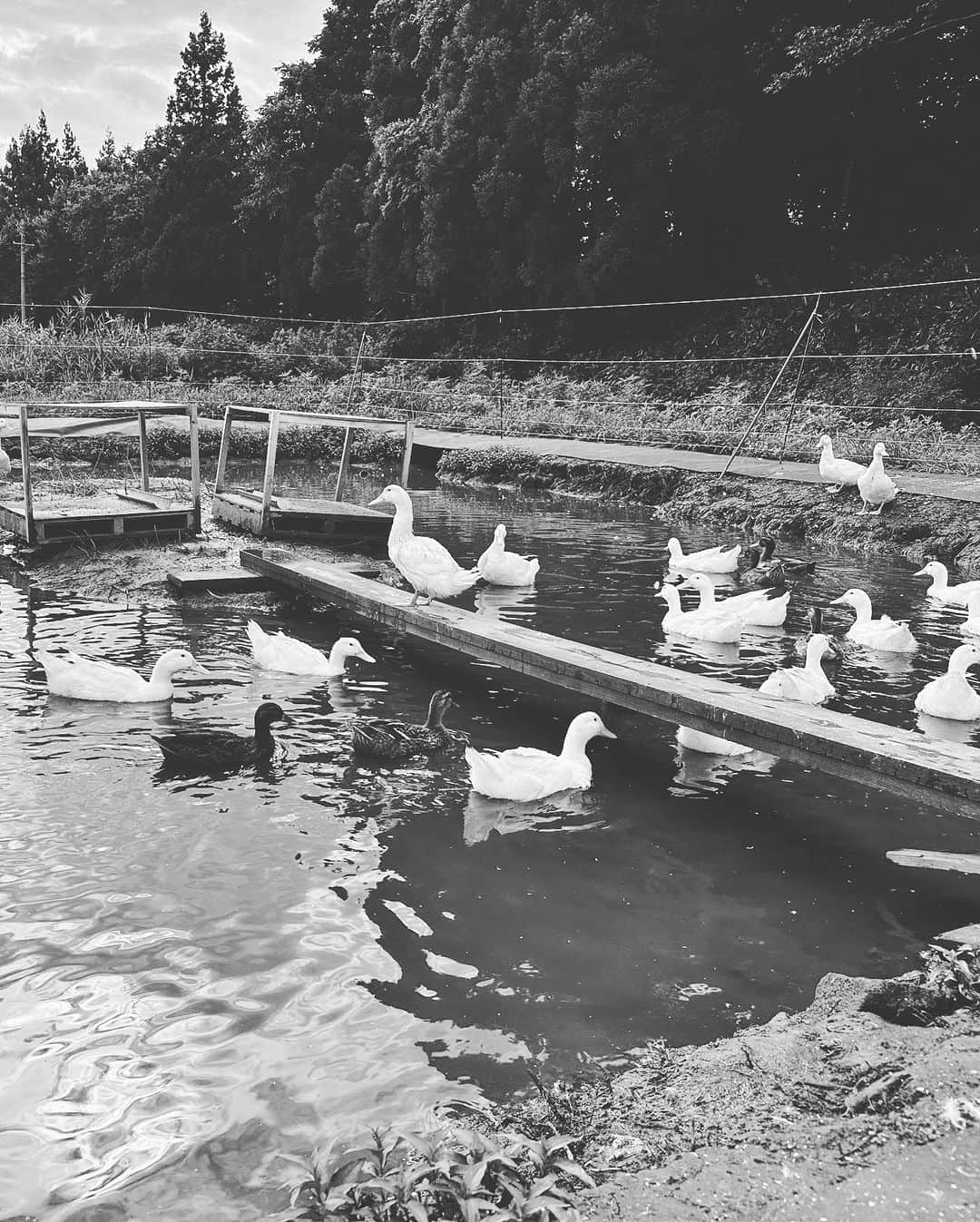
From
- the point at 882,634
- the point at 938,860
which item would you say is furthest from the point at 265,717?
the point at 882,634

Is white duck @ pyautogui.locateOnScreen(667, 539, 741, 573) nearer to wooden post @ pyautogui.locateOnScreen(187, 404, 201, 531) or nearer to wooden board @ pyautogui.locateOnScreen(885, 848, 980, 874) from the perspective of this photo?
wooden post @ pyautogui.locateOnScreen(187, 404, 201, 531)

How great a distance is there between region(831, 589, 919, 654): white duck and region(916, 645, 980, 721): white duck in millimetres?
1608

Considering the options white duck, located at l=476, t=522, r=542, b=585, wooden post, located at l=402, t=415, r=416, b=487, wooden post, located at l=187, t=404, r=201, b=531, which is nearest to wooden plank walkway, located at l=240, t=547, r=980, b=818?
white duck, located at l=476, t=522, r=542, b=585

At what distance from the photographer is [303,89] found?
128ft

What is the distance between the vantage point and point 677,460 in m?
17.3

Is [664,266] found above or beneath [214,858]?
above

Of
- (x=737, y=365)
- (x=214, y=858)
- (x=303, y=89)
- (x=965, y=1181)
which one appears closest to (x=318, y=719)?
(x=214, y=858)

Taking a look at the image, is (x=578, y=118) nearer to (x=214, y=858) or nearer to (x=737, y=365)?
(x=737, y=365)

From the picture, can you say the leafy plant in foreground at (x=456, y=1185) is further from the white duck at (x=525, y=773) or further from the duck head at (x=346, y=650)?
the duck head at (x=346, y=650)

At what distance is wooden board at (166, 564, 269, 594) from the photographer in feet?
33.0

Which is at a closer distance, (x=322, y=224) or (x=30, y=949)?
(x=30, y=949)

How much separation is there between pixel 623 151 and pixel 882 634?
20.7 meters

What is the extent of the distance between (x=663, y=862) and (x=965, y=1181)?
2636 mm

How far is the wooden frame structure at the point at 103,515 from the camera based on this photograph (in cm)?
1133
